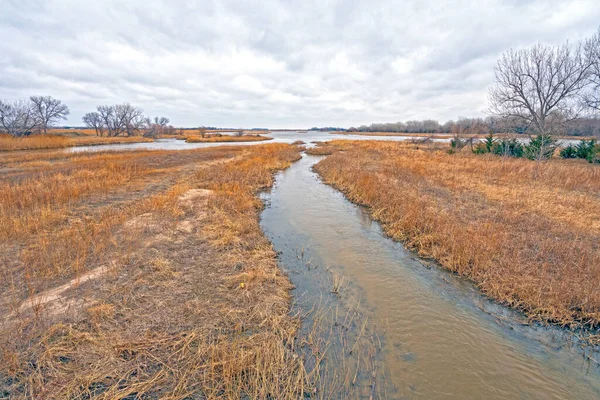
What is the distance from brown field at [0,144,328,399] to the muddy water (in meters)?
1.09

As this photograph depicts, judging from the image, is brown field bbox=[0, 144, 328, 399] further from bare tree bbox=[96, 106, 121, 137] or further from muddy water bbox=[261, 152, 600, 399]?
bare tree bbox=[96, 106, 121, 137]

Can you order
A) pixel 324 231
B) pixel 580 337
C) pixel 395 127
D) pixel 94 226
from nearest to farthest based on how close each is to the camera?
pixel 580 337, pixel 94 226, pixel 324 231, pixel 395 127

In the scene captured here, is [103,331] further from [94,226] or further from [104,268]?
[94,226]

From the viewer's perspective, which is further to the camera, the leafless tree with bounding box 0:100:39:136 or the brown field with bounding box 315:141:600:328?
the leafless tree with bounding box 0:100:39:136

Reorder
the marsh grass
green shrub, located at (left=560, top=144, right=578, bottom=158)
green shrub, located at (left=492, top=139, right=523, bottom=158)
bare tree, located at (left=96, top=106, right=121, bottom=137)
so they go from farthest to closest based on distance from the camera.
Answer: bare tree, located at (left=96, top=106, right=121, bottom=137) < green shrub, located at (left=492, top=139, right=523, bottom=158) < green shrub, located at (left=560, top=144, right=578, bottom=158) < the marsh grass

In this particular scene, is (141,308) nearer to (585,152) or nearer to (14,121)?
(585,152)

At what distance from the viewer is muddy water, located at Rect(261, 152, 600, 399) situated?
391cm

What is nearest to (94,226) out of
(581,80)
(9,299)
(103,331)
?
(9,299)

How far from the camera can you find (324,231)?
33.6ft

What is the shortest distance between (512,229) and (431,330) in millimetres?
5988

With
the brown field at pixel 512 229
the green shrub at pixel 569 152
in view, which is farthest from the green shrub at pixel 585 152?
the brown field at pixel 512 229

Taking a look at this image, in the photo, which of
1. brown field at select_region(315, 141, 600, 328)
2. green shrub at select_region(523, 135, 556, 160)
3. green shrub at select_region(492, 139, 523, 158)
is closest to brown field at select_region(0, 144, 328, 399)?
brown field at select_region(315, 141, 600, 328)

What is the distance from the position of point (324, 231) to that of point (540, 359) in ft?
22.3

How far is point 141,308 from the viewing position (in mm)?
4934
